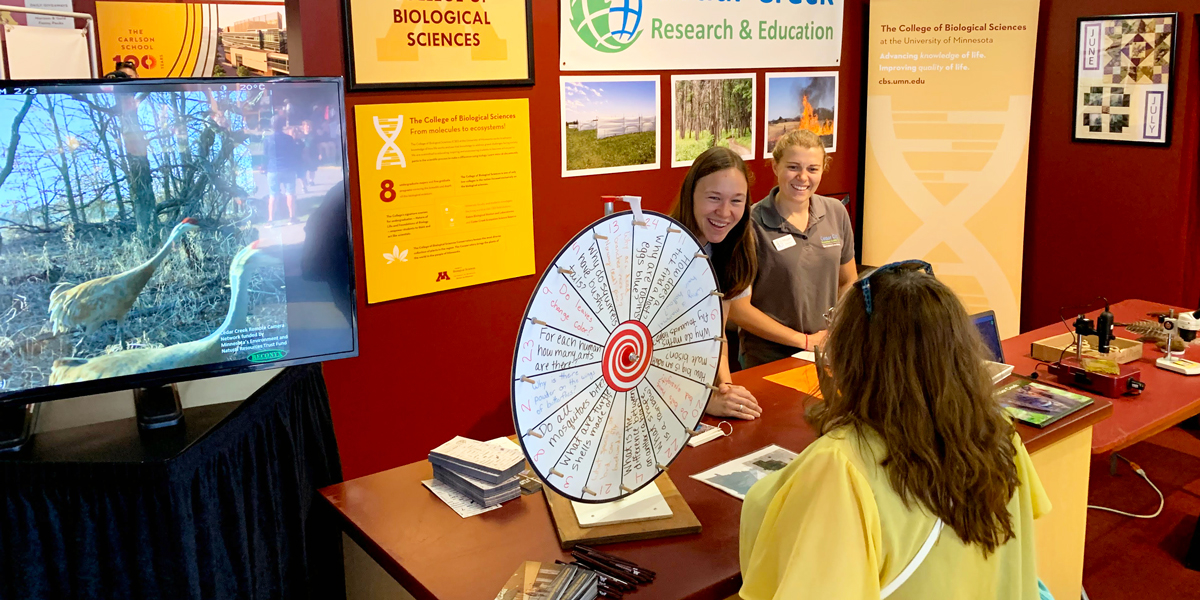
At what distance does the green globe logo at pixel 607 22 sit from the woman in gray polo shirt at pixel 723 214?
126 centimetres

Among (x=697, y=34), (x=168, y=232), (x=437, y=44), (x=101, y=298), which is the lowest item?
(x=101, y=298)

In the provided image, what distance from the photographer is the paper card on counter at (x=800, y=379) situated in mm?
2885

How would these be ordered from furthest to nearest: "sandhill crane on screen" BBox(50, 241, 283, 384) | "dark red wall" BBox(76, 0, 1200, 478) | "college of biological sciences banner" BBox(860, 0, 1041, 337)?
"college of biological sciences banner" BBox(860, 0, 1041, 337) → "dark red wall" BBox(76, 0, 1200, 478) → "sandhill crane on screen" BBox(50, 241, 283, 384)

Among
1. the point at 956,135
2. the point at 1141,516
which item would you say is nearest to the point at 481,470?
the point at 1141,516

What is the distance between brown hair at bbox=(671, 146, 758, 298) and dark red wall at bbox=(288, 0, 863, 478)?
1095mm

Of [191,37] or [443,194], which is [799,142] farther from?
[191,37]

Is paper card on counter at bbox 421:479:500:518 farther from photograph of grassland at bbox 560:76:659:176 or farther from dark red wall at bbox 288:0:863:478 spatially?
photograph of grassland at bbox 560:76:659:176

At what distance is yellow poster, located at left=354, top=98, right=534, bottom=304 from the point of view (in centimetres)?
343

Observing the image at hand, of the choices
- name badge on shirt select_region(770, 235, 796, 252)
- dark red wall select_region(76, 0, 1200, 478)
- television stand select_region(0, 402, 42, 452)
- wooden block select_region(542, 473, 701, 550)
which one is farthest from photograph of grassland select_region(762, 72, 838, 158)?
television stand select_region(0, 402, 42, 452)

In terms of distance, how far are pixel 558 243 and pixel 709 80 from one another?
3.79 ft

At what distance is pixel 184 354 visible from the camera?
208cm

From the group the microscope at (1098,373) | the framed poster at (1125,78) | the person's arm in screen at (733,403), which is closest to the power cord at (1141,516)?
the microscope at (1098,373)

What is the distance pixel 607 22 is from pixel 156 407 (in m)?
2.64

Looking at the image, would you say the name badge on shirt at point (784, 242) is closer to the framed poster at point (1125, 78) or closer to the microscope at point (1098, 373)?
the microscope at point (1098, 373)
